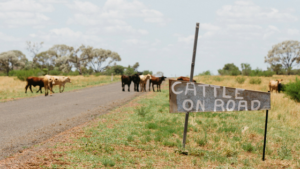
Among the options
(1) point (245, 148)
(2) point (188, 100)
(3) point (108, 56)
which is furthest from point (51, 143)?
(3) point (108, 56)

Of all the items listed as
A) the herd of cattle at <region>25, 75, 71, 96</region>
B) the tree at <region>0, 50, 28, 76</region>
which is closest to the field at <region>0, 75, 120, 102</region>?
the herd of cattle at <region>25, 75, 71, 96</region>

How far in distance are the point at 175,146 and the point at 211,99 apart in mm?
1551

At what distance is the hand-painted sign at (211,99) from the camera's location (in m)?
6.24

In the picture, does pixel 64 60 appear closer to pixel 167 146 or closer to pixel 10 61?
pixel 10 61

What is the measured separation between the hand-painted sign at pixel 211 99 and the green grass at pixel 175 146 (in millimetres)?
1014

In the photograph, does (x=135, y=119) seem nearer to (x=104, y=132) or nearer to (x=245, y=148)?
(x=104, y=132)

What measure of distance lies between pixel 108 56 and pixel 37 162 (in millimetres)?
85796

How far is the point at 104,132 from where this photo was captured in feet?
25.6

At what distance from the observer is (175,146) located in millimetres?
6793

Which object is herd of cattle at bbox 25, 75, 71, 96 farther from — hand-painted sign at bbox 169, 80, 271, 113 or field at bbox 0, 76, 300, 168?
hand-painted sign at bbox 169, 80, 271, 113

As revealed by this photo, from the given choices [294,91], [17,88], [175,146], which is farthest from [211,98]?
[17,88]

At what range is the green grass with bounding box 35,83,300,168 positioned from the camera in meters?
5.51

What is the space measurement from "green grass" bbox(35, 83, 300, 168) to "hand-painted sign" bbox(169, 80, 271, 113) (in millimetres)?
1014

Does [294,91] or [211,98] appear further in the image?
[294,91]
